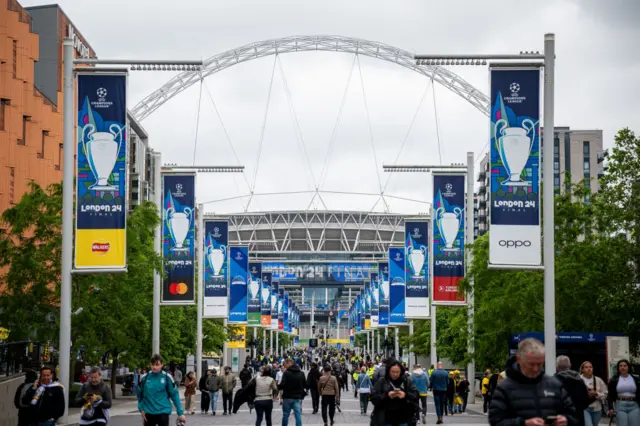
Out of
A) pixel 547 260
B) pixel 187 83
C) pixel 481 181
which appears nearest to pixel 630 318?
pixel 547 260

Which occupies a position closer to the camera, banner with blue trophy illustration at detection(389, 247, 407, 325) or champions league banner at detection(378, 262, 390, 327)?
banner with blue trophy illustration at detection(389, 247, 407, 325)

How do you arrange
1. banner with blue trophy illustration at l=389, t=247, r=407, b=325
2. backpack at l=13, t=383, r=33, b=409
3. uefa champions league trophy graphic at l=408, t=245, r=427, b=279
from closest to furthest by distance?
backpack at l=13, t=383, r=33, b=409, uefa champions league trophy graphic at l=408, t=245, r=427, b=279, banner with blue trophy illustration at l=389, t=247, r=407, b=325

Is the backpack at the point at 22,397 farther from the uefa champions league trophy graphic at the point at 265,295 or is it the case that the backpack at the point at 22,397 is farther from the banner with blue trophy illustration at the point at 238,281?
the uefa champions league trophy graphic at the point at 265,295

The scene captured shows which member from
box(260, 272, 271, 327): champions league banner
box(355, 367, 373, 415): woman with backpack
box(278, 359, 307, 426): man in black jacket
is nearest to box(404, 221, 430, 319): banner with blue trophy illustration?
box(355, 367, 373, 415): woman with backpack

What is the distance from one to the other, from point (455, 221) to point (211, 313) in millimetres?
16456

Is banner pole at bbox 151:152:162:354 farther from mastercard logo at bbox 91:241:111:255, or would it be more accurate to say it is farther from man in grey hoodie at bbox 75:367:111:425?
man in grey hoodie at bbox 75:367:111:425

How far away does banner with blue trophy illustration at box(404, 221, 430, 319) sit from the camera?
5266 cm

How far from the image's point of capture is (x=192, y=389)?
45.4 metres

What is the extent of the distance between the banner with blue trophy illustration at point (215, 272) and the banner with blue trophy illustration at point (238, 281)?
6.31 meters

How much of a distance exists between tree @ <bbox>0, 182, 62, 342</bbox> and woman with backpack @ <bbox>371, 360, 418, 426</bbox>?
2491cm

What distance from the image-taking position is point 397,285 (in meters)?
63.0

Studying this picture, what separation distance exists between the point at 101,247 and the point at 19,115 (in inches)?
1464

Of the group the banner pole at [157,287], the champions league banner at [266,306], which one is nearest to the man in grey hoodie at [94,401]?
the banner pole at [157,287]

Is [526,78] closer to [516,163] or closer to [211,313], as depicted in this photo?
[516,163]
